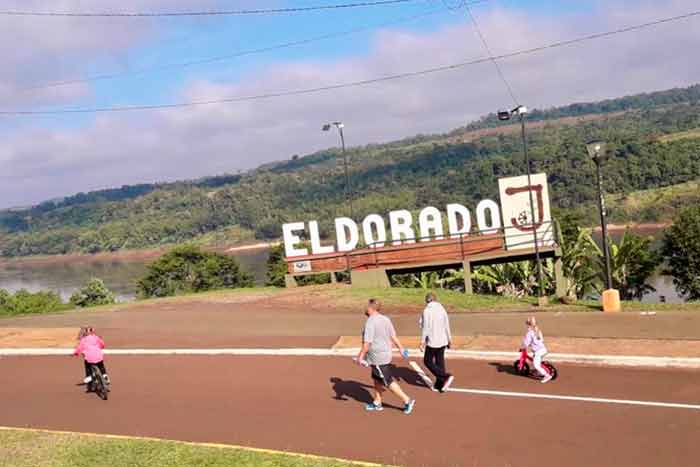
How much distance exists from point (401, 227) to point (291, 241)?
4.63m

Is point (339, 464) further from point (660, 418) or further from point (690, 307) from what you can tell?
point (690, 307)

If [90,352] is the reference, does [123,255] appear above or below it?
below

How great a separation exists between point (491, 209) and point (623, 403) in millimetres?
20100

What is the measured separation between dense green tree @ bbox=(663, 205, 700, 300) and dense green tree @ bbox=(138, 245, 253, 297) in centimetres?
3289

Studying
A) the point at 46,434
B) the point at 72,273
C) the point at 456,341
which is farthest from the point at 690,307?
the point at 72,273

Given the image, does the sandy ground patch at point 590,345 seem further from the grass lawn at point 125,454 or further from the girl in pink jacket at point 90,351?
the grass lawn at point 125,454

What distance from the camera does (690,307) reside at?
50.2 feet

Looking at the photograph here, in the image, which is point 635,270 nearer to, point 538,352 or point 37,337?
point 538,352

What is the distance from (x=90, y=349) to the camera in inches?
485

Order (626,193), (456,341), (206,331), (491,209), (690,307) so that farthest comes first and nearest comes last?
1. (626,193)
2. (491,209)
3. (206,331)
4. (690,307)
5. (456,341)

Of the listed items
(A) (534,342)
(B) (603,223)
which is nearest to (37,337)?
(A) (534,342)

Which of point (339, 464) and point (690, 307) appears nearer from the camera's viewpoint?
point (339, 464)

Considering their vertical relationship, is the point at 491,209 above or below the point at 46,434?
above

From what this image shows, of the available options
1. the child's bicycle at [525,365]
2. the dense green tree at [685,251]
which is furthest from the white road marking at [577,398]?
the dense green tree at [685,251]
